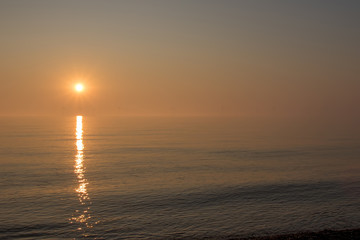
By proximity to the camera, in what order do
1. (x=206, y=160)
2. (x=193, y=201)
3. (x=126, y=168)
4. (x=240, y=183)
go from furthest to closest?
(x=206, y=160)
(x=126, y=168)
(x=240, y=183)
(x=193, y=201)

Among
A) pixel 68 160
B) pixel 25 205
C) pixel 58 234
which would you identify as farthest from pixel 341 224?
pixel 68 160

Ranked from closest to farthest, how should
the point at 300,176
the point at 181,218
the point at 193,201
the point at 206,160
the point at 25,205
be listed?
the point at 181,218
the point at 25,205
the point at 193,201
the point at 300,176
the point at 206,160

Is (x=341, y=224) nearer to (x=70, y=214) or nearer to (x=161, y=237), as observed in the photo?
(x=161, y=237)

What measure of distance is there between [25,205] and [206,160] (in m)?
46.2

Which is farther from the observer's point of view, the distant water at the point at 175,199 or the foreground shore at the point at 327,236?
the distant water at the point at 175,199

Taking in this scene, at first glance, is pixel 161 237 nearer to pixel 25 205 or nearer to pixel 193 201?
pixel 193 201

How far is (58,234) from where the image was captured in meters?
28.3

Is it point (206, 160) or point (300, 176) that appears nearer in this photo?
point (300, 176)

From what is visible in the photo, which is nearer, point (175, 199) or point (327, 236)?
point (327, 236)

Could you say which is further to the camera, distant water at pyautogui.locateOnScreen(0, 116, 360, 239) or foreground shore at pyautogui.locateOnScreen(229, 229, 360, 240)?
distant water at pyautogui.locateOnScreen(0, 116, 360, 239)

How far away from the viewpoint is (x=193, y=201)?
39.3 metres

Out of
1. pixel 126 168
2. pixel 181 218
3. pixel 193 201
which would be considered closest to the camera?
pixel 181 218

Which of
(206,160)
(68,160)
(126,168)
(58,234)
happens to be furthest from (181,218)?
(68,160)

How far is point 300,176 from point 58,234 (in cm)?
4024
